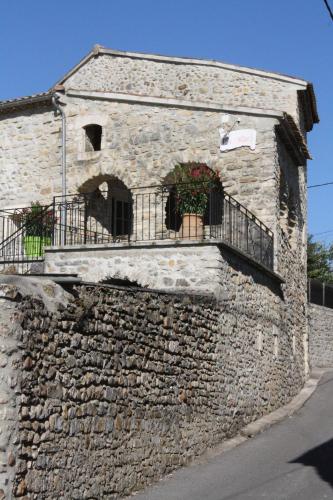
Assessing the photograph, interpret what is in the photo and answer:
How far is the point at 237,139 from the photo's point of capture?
1606cm

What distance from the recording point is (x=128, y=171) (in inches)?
679

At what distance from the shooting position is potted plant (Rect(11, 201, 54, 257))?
Answer: 1523cm

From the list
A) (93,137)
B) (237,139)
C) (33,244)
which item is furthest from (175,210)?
(93,137)

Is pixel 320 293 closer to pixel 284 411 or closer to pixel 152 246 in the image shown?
pixel 284 411

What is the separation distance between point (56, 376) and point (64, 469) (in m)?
0.92

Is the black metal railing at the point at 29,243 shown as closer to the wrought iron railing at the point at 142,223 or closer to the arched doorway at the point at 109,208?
the wrought iron railing at the point at 142,223

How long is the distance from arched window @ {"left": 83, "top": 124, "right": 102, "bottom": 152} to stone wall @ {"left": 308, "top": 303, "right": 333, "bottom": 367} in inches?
366

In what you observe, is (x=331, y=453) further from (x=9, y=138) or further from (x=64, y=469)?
(x=9, y=138)

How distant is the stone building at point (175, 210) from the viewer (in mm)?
11961

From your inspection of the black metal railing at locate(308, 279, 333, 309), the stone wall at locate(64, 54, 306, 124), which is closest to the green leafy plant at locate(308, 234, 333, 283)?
the black metal railing at locate(308, 279, 333, 309)

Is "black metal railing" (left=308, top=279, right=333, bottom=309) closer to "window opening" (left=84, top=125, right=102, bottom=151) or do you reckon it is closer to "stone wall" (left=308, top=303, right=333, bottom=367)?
"stone wall" (left=308, top=303, right=333, bottom=367)

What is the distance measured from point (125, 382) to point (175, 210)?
246 inches

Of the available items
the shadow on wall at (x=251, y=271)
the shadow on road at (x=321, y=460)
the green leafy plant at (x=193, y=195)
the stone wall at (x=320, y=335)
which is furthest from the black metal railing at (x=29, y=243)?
the stone wall at (x=320, y=335)

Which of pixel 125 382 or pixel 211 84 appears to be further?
pixel 211 84
